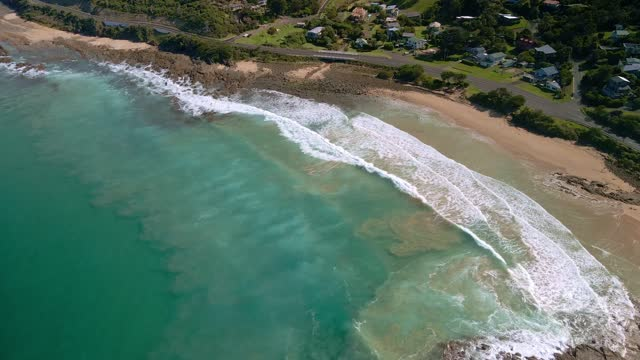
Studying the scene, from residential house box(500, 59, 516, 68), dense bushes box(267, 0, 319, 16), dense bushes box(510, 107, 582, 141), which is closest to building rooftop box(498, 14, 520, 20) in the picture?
residential house box(500, 59, 516, 68)

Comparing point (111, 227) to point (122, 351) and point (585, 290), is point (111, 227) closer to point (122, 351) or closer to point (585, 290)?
point (122, 351)

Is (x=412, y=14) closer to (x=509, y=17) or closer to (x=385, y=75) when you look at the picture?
(x=509, y=17)

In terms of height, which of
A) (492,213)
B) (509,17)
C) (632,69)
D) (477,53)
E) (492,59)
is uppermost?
(509,17)

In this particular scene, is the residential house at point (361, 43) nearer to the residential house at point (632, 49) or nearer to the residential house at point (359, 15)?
the residential house at point (359, 15)

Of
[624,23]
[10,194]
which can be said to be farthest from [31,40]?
[624,23]

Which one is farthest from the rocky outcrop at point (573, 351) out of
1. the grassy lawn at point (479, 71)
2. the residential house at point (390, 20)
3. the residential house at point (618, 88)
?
the residential house at point (390, 20)

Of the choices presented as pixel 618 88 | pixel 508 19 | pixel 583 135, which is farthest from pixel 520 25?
pixel 583 135

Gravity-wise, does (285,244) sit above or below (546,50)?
below
